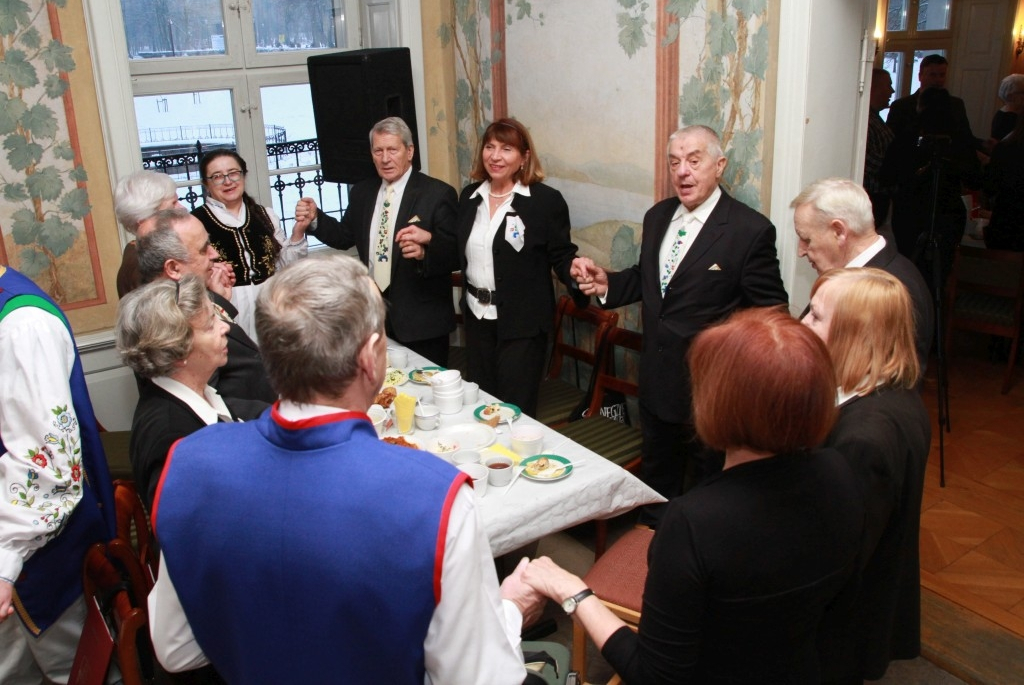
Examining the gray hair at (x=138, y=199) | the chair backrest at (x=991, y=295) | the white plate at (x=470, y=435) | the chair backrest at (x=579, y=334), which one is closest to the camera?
the white plate at (x=470, y=435)

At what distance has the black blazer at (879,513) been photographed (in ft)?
5.68

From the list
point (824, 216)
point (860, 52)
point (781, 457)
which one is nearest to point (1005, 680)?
point (824, 216)

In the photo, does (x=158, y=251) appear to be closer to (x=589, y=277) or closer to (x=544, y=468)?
(x=544, y=468)

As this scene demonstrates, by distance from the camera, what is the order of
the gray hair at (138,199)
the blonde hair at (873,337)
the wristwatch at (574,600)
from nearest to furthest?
the wristwatch at (574,600) → the blonde hair at (873,337) → the gray hair at (138,199)

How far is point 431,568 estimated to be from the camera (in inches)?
46.4

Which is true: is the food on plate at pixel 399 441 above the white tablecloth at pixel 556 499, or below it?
above

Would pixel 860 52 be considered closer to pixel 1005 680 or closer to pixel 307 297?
pixel 1005 680

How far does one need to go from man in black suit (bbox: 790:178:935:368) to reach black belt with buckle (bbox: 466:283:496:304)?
1.45 metres

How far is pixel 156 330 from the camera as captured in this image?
1982 mm

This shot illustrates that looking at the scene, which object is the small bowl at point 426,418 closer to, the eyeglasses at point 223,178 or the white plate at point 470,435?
the white plate at point 470,435

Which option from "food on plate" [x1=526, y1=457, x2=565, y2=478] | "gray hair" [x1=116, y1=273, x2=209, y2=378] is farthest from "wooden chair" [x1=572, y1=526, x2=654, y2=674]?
"gray hair" [x1=116, y1=273, x2=209, y2=378]

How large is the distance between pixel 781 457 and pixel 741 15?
7.56 feet

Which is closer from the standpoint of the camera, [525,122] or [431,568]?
[431,568]

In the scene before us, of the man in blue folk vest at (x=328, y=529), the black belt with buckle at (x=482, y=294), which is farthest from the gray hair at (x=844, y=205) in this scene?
the man in blue folk vest at (x=328, y=529)
